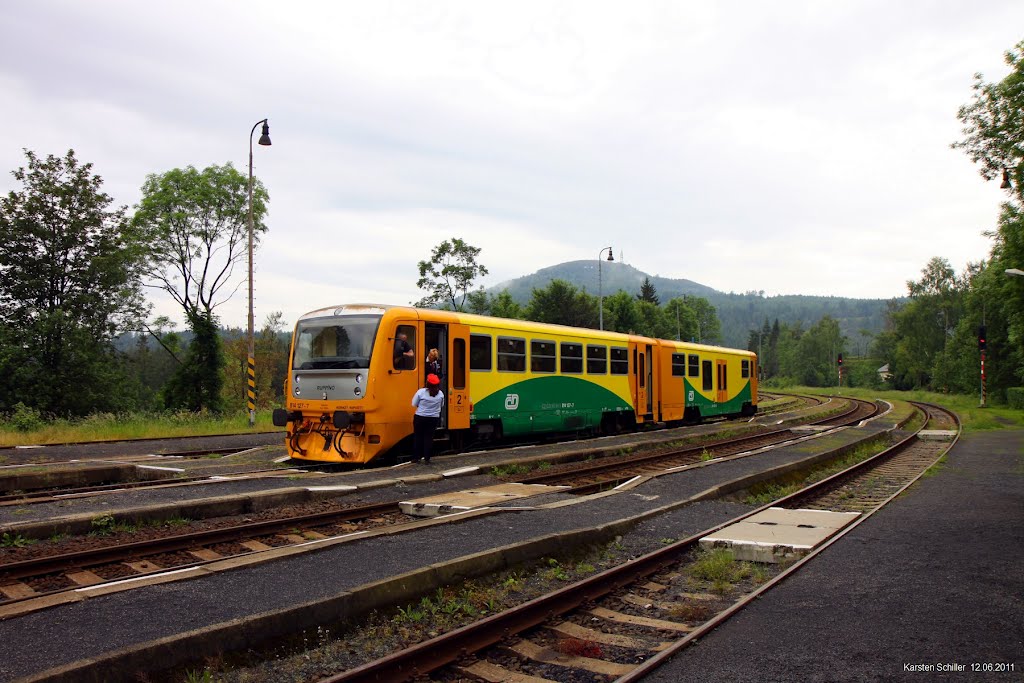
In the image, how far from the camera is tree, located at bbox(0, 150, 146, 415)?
1118 inches

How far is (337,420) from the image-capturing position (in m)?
13.1

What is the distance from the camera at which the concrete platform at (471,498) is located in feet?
30.5

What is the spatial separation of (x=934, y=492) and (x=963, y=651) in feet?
26.2

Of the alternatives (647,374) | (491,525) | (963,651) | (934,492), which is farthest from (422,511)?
(647,374)

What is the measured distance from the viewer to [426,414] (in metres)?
13.3

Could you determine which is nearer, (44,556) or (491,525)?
(44,556)

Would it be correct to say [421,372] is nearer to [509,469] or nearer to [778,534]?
[509,469]

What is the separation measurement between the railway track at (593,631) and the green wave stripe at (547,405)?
8861 mm

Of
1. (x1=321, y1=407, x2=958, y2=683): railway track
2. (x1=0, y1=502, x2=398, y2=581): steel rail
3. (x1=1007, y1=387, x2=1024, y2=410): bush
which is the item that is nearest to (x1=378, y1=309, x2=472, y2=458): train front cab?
(x1=0, y1=502, x2=398, y2=581): steel rail

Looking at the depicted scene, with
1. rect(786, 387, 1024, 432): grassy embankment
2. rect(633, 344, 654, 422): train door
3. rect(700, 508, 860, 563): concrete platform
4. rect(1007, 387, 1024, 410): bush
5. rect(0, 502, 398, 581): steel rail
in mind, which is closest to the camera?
rect(0, 502, 398, 581): steel rail

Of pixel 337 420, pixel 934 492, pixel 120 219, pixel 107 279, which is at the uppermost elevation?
pixel 120 219

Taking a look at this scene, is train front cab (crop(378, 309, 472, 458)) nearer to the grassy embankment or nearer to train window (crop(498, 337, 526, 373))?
train window (crop(498, 337, 526, 373))

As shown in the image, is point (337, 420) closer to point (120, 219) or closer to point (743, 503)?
point (743, 503)

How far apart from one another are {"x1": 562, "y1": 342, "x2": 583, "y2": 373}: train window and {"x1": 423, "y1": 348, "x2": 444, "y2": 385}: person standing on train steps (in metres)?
4.78
